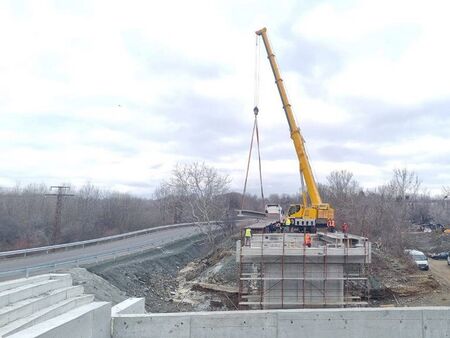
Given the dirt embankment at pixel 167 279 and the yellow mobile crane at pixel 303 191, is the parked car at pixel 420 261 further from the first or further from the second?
the dirt embankment at pixel 167 279

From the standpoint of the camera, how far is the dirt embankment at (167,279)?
2484 centimetres

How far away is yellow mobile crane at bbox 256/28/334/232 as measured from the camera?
1149 inches

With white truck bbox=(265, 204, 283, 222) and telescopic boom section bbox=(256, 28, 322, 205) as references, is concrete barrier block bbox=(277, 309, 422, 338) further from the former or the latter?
white truck bbox=(265, 204, 283, 222)

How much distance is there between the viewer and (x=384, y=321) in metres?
7.47

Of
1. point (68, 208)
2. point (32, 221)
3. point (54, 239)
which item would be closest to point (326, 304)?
point (54, 239)

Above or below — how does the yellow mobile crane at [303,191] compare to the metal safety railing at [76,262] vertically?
above

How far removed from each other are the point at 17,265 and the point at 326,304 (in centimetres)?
1629

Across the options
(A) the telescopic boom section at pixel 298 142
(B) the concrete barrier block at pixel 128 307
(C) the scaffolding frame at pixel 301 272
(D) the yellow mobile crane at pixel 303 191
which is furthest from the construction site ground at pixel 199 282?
(B) the concrete barrier block at pixel 128 307

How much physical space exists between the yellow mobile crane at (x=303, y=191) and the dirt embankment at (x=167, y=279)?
5910mm

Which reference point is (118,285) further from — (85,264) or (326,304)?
(326,304)

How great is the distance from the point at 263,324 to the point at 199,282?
2279cm

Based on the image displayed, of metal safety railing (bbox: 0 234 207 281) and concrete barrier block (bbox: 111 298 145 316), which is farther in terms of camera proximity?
metal safety railing (bbox: 0 234 207 281)

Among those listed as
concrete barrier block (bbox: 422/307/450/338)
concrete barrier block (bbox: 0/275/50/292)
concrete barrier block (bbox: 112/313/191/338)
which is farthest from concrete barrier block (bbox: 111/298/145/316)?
concrete barrier block (bbox: 422/307/450/338)

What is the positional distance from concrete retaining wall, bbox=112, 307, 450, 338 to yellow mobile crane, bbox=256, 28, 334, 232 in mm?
21983
